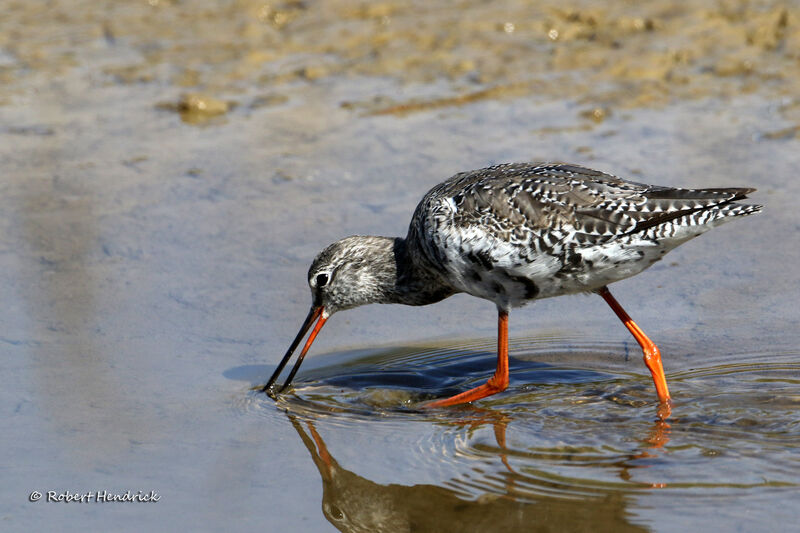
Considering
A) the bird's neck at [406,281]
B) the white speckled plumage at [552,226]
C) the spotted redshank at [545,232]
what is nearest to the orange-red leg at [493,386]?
the spotted redshank at [545,232]

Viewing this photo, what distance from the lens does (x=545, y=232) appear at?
22.1ft

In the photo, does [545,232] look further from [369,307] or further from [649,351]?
[369,307]

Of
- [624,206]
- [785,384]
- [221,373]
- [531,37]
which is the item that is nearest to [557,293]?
[624,206]

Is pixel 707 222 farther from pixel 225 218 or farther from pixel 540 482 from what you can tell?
pixel 225 218

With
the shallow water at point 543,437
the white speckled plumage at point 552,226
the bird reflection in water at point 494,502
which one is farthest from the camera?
the white speckled plumage at point 552,226

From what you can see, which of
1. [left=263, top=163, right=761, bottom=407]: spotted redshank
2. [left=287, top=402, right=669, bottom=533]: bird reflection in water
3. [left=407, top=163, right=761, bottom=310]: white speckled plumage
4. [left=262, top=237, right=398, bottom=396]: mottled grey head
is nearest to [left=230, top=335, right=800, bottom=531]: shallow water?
[left=287, top=402, right=669, bottom=533]: bird reflection in water

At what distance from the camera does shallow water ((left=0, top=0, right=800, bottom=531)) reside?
582cm

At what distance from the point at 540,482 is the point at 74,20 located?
9.77 meters

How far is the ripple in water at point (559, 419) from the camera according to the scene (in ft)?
19.0

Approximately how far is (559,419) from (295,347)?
1887 millimetres

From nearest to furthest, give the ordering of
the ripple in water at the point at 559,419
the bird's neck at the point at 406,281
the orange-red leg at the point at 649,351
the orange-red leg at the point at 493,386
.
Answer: the ripple in water at the point at 559,419
the orange-red leg at the point at 649,351
the orange-red leg at the point at 493,386
the bird's neck at the point at 406,281

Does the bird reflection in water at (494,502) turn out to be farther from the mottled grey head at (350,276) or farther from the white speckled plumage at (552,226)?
the mottled grey head at (350,276)

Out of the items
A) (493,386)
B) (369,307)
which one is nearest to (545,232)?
(493,386)

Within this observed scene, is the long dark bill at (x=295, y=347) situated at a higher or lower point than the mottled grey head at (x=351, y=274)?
lower
